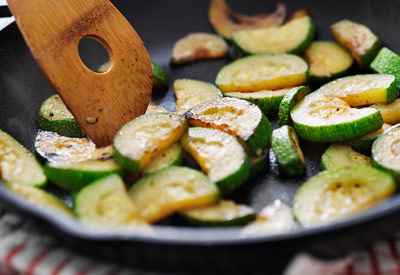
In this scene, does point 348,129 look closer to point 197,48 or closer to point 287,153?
point 287,153

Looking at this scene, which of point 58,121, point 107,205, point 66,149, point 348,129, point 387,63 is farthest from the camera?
point 387,63

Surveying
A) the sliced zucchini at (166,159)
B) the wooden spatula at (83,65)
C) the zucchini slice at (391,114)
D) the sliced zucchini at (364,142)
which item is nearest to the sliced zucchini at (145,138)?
the sliced zucchini at (166,159)

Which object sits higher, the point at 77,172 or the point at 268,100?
the point at 77,172

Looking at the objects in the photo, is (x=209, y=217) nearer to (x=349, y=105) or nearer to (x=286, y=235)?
(x=286, y=235)

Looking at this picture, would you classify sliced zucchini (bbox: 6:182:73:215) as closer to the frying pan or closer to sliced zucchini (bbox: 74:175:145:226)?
sliced zucchini (bbox: 74:175:145:226)

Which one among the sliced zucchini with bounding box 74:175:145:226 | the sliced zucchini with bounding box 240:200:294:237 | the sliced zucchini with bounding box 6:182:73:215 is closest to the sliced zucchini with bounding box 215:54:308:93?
the sliced zucchini with bounding box 240:200:294:237

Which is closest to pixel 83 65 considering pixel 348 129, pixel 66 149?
pixel 66 149

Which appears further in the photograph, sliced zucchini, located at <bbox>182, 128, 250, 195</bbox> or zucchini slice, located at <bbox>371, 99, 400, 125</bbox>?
zucchini slice, located at <bbox>371, 99, 400, 125</bbox>
